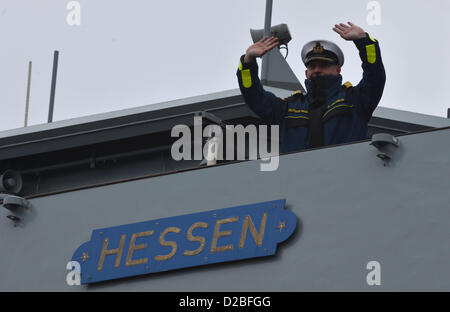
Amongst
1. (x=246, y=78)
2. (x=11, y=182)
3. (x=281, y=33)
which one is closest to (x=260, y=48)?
(x=246, y=78)

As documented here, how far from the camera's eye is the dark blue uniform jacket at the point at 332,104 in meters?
6.95

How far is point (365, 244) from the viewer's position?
19.9 ft

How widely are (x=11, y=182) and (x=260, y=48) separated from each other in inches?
128

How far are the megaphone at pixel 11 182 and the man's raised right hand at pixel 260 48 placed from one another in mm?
3099

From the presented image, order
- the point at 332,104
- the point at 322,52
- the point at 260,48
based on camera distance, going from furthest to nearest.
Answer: the point at 322,52 < the point at 332,104 < the point at 260,48

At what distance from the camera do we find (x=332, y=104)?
724cm

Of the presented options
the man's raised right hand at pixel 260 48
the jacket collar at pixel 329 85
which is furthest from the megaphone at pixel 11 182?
the jacket collar at pixel 329 85

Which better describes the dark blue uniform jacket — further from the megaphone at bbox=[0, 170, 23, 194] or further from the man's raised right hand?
the megaphone at bbox=[0, 170, 23, 194]

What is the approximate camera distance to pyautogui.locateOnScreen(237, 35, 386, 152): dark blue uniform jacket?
22.8 ft

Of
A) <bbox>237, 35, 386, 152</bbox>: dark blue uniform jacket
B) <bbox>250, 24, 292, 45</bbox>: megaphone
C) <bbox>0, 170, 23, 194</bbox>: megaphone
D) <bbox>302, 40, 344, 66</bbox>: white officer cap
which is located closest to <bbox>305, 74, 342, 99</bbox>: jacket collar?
<bbox>237, 35, 386, 152</bbox>: dark blue uniform jacket

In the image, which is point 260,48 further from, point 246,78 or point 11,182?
point 11,182

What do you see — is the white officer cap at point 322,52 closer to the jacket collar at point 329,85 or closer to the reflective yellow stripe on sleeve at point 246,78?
the jacket collar at point 329,85
